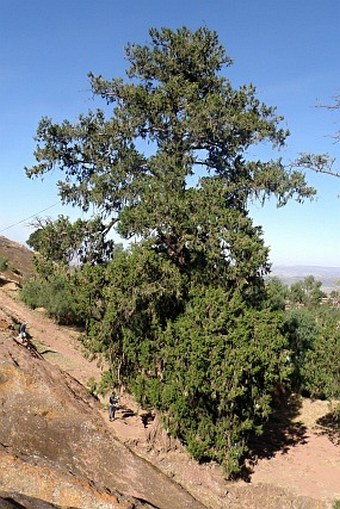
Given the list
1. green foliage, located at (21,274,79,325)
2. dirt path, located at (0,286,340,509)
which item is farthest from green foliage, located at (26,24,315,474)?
green foliage, located at (21,274,79,325)

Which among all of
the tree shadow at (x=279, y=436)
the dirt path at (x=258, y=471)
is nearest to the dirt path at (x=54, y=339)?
the dirt path at (x=258, y=471)

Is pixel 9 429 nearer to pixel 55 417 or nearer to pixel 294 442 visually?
pixel 55 417

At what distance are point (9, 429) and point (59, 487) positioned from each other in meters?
3.71

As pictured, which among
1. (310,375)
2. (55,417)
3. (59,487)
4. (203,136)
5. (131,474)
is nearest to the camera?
(59,487)

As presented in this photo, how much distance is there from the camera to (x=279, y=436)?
70.1 feet

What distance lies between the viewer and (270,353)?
15.5 m

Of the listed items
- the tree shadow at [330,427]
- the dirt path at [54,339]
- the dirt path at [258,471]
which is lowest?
the tree shadow at [330,427]

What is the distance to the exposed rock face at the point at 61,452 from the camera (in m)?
8.81

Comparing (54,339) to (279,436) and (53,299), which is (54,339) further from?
(279,436)

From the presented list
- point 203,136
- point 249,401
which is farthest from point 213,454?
point 203,136

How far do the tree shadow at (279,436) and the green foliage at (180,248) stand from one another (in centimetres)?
212

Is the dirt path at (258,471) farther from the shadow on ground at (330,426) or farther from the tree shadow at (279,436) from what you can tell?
the shadow on ground at (330,426)

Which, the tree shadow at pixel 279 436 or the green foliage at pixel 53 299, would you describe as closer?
the tree shadow at pixel 279 436

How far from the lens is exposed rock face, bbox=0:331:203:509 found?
347 inches
